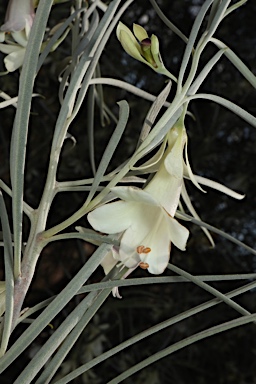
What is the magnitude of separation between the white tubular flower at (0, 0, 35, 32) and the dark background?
1.06 meters

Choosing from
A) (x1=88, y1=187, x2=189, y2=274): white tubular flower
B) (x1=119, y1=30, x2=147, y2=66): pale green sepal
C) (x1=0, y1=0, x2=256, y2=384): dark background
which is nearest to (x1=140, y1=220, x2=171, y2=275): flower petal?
(x1=88, y1=187, x2=189, y2=274): white tubular flower

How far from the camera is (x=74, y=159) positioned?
163cm

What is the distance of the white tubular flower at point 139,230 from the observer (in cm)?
38

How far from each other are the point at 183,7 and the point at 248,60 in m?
0.21

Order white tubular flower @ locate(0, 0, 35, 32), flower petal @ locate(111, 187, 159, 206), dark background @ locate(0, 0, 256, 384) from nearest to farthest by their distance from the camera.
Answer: flower petal @ locate(111, 187, 159, 206) → white tubular flower @ locate(0, 0, 35, 32) → dark background @ locate(0, 0, 256, 384)

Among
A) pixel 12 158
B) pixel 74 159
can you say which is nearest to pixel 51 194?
pixel 12 158

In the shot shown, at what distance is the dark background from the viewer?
5.37ft

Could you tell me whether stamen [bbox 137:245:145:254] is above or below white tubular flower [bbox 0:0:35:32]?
below

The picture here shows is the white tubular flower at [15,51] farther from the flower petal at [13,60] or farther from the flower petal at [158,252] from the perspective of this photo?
the flower petal at [158,252]

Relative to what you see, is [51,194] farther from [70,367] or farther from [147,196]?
[70,367]

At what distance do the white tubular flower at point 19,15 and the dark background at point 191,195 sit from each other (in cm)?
106

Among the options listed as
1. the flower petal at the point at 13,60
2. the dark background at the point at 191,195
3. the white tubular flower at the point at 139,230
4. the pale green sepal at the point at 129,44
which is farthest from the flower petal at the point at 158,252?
the dark background at the point at 191,195

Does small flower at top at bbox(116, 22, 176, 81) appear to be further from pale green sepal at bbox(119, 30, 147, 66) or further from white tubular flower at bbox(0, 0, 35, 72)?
white tubular flower at bbox(0, 0, 35, 72)

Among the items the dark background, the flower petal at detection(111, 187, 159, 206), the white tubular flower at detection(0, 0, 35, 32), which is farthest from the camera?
the dark background
